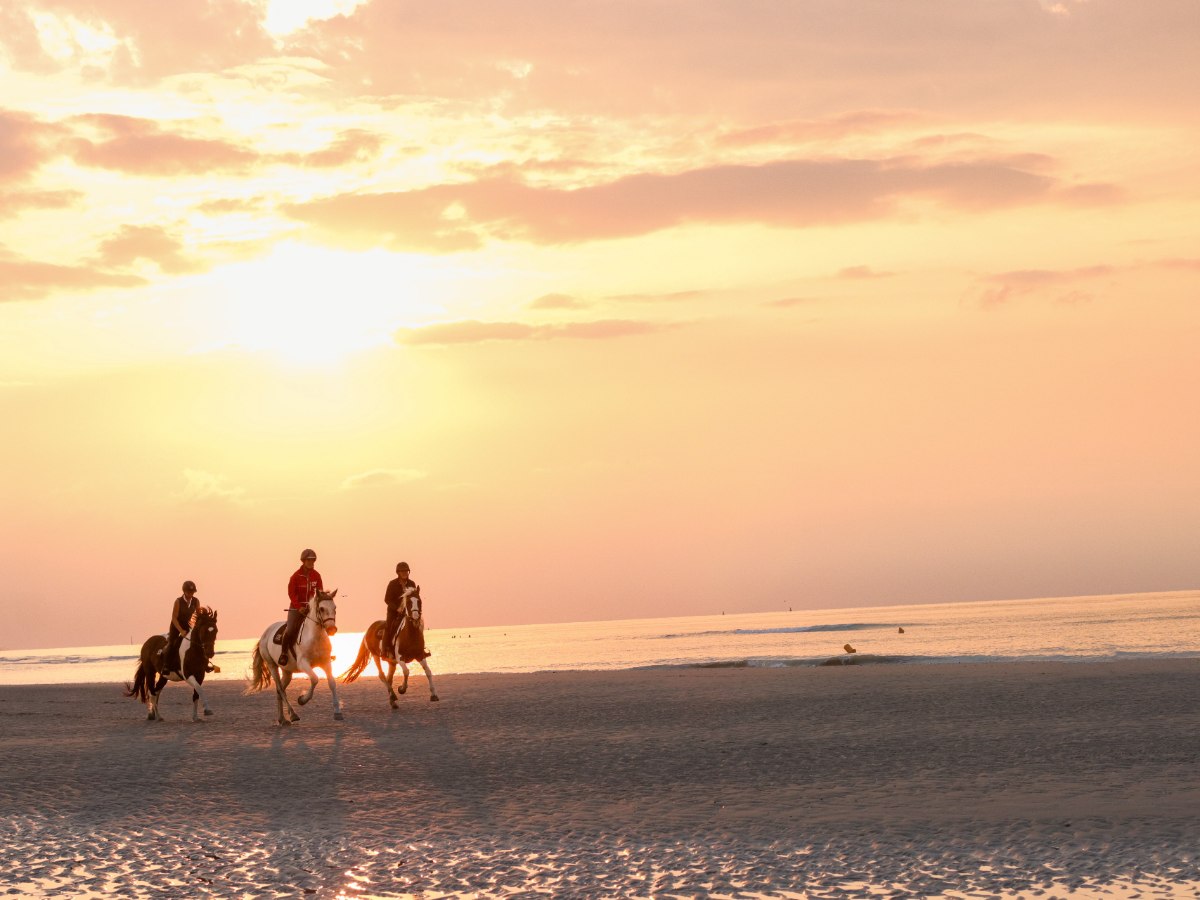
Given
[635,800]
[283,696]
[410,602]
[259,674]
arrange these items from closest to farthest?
[635,800], [283,696], [259,674], [410,602]

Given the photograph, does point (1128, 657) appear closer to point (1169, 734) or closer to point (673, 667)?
point (673, 667)

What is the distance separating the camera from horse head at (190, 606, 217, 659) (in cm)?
2541

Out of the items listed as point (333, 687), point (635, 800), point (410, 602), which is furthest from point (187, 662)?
point (635, 800)

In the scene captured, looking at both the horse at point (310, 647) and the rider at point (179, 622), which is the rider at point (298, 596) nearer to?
the horse at point (310, 647)

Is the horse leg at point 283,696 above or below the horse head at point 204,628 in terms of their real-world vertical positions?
below

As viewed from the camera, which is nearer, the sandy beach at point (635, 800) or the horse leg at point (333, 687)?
the sandy beach at point (635, 800)

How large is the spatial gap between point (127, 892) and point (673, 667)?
32185 mm

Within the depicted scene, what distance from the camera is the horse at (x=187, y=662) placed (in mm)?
25453

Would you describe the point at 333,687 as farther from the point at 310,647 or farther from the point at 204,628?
the point at 204,628

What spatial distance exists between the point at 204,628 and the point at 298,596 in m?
3.03

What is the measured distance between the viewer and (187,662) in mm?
25859

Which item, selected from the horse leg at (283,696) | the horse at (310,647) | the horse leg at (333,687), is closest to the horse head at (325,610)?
the horse at (310,647)

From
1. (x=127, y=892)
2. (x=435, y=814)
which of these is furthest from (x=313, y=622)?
(x=127, y=892)

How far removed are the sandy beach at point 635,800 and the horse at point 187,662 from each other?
99cm
